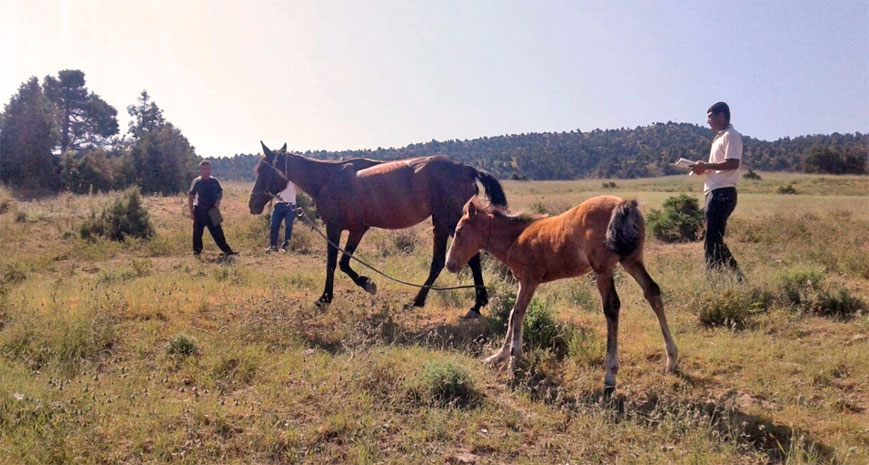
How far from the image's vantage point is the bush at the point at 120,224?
1364cm

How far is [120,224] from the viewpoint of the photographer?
13.9 metres

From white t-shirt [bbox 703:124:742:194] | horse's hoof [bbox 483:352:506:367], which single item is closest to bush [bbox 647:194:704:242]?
white t-shirt [bbox 703:124:742:194]

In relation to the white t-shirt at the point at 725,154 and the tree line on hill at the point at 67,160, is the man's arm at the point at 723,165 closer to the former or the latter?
the white t-shirt at the point at 725,154

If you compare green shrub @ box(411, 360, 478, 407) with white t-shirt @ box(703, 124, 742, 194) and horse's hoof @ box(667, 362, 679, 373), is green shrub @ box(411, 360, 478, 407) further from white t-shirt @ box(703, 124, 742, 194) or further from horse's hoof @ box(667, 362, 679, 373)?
white t-shirt @ box(703, 124, 742, 194)

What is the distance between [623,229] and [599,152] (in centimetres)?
8465

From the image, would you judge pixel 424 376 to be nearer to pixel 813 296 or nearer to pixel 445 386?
pixel 445 386

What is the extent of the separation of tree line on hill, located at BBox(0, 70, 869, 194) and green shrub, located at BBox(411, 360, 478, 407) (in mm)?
8978

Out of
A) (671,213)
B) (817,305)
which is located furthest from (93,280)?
(671,213)

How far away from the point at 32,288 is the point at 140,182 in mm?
29543

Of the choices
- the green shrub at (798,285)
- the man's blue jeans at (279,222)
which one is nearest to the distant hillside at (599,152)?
the man's blue jeans at (279,222)

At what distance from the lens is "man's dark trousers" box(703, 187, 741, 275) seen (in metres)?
6.38

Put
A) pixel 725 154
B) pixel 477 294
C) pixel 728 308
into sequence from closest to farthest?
pixel 728 308 → pixel 725 154 → pixel 477 294

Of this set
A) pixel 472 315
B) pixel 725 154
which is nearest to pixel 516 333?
pixel 472 315

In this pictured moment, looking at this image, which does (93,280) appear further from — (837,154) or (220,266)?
(837,154)
